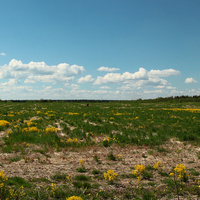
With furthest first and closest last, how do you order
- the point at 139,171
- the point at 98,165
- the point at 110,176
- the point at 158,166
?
1. the point at 98,165
2. the point at 158,166
3. the point at 139,171
4. the point at 110,176

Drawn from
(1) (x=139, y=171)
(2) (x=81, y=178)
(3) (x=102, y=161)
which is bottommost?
(3) (x=102, y=161)

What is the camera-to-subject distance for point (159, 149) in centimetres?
1063

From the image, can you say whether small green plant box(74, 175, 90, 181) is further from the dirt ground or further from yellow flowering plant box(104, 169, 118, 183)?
yellow flowering plant box(104, 169, 118, 183)

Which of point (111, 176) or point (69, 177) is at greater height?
point (111, 176)

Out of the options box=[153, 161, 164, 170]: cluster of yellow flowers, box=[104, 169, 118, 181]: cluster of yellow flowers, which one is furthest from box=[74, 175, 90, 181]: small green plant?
box=[153, 161, 164, 170]: cluster of yellow flowers

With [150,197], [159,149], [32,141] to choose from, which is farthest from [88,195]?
[32,141]

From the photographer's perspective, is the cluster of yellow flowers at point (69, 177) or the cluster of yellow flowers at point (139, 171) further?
the cluster of yellow flowers at point (139, 171)

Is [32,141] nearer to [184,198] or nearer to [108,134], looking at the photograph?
[108,134]

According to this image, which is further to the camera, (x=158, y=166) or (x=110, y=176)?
(x=158, y=166)

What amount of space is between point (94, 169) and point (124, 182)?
1.80 metres

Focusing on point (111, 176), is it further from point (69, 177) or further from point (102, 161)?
point (102, 161)

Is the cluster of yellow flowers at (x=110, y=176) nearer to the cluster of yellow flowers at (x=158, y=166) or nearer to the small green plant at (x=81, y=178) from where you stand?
the small green plant at (x=81, y=178)

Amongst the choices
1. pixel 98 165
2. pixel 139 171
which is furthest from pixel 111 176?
pixel 98 165

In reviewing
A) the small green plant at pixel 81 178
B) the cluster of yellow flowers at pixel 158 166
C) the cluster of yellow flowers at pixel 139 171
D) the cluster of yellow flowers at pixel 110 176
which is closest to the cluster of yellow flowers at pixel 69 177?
the small green plant at pixel 81 178
